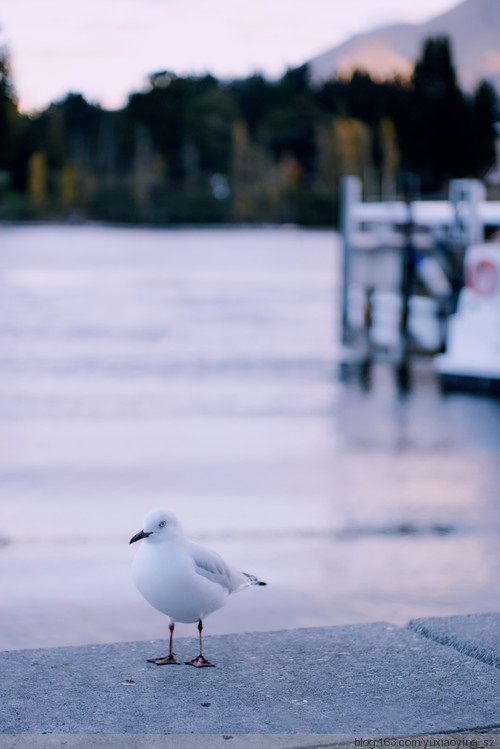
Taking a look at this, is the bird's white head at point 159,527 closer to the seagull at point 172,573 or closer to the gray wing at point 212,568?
the seagull at point 172,573

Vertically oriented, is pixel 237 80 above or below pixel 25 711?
above

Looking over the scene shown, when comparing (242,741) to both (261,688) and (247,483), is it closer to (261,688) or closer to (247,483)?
(261,688)

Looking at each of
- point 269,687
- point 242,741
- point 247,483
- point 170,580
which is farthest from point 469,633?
point 247,483

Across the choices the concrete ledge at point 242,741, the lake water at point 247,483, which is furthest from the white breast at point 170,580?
the lake water at point 247,483

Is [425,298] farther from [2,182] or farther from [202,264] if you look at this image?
[2,182]

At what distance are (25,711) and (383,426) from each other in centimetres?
895

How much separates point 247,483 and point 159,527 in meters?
5.22

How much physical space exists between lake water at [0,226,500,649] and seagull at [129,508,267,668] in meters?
1.52

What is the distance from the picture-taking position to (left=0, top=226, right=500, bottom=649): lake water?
6195 millimetres

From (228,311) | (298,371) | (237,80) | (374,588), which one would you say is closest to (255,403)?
(298,371)

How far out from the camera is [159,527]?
4.09 meters

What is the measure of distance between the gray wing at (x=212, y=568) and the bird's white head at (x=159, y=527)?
0.12 meters

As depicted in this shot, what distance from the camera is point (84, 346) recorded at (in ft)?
76.1

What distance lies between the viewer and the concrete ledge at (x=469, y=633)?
14.0ft
